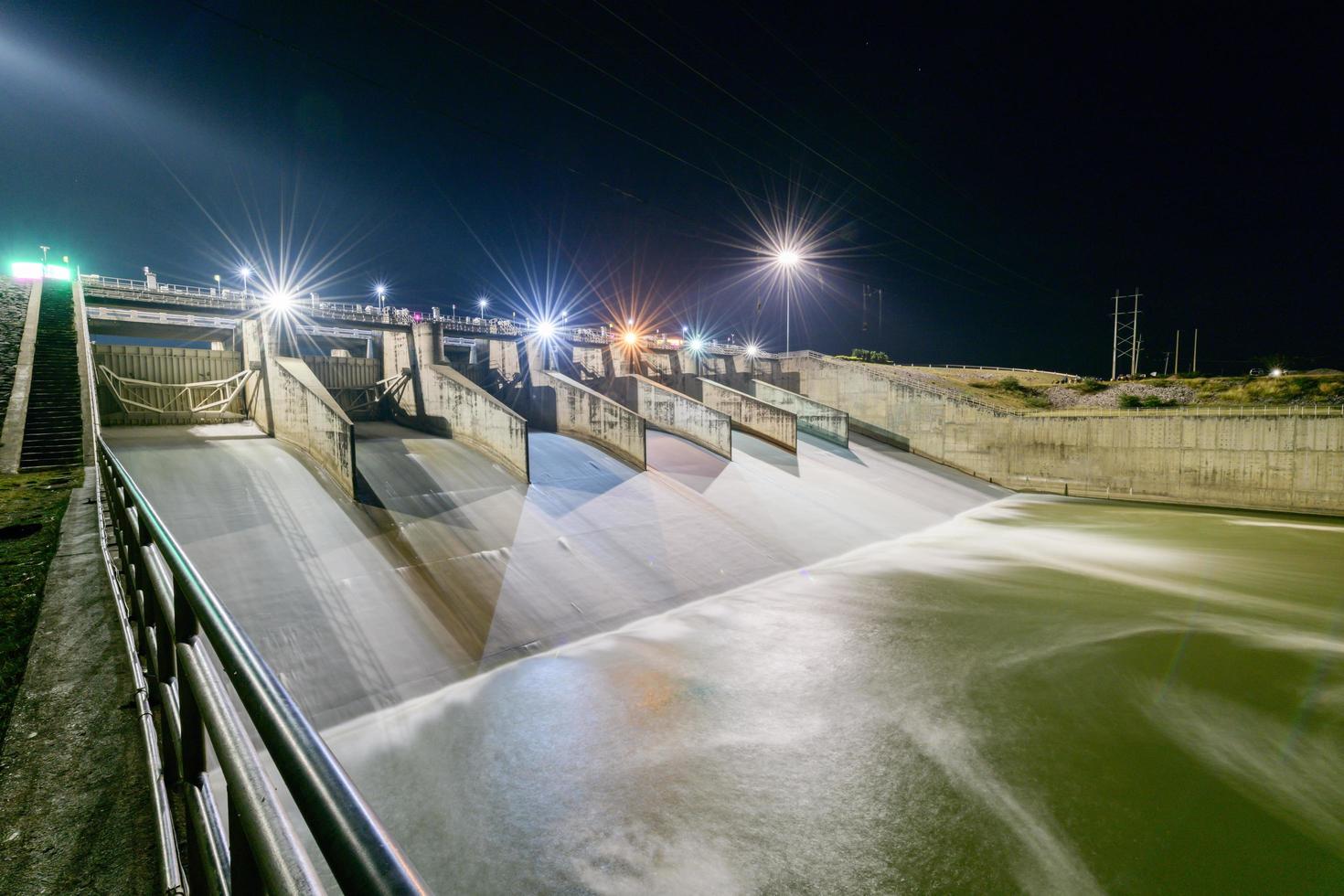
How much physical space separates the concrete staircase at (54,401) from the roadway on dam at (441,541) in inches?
45.7

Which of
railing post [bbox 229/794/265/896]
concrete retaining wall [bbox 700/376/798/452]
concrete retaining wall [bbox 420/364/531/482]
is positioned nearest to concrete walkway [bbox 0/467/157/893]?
railing post [bbox 229/794/265/896]

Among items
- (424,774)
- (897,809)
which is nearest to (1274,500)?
(897,809)

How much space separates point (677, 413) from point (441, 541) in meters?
11.2

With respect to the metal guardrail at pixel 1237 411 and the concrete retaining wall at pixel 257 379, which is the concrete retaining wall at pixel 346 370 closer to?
the concrete retaining wall at pixel 257 379

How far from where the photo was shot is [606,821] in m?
5.12

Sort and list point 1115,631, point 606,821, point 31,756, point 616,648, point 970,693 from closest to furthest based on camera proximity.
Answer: point 31,756, point 606,821, point 970,693, point 616,648, point 1115,631

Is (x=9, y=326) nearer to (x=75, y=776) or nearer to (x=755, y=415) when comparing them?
(x=75, y=776)

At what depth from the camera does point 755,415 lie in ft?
71.4

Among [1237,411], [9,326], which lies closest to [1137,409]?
[1237,411]

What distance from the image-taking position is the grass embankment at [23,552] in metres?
2.53

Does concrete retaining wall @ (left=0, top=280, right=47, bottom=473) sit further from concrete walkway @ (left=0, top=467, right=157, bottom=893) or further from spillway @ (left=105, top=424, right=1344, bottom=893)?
concrete walkway @ (left=0, top=467, right=157, bottom=893)

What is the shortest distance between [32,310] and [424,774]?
1592 centimetres

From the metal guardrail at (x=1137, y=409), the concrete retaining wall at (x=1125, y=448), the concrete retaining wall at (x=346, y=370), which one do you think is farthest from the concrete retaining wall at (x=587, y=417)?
the metal guardrail at (x=1137, y=409)

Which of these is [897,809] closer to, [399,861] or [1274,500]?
[399,861]
